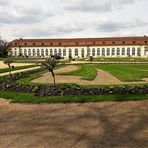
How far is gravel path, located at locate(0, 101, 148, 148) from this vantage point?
26.8ft

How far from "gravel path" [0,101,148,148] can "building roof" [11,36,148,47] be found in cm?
9668

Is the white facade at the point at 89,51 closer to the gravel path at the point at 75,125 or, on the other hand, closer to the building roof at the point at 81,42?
the building roof at the point at 81,42

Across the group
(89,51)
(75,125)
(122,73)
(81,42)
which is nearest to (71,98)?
(75,125)

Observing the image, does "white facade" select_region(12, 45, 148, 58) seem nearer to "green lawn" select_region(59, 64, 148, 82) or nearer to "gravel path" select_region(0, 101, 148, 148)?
"green lawn" select_region(59, 64, 148, 82)

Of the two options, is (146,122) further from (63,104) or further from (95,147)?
(63,104)

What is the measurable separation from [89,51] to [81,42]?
4.74 m

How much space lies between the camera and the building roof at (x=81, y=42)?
108 meters

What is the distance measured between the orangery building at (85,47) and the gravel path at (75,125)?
96.2m

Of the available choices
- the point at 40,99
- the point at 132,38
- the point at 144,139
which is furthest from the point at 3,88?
the point at 132,38

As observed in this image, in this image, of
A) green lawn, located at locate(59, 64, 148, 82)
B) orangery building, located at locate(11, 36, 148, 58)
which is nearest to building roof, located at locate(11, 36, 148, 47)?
orangery building, located at locate(11, 36, 148, 58)

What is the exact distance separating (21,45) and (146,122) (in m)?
111

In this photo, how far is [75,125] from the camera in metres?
9.92

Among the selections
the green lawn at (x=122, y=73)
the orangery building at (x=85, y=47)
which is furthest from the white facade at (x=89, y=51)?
the green lawn at (x=122, y=73)

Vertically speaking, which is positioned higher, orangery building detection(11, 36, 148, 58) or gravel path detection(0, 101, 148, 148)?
orangery building detection(11, 36, 148, 58)
